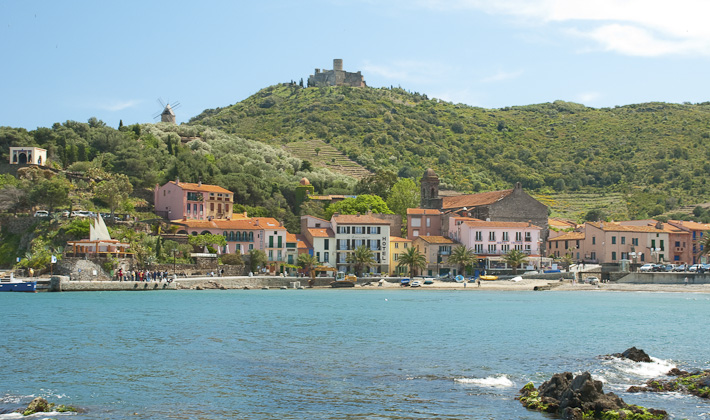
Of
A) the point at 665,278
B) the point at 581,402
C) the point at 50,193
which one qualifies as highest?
the point at 50,193

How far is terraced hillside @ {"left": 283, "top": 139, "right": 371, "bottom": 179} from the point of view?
11477cm

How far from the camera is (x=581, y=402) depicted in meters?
16.6

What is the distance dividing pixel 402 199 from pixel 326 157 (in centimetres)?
3095

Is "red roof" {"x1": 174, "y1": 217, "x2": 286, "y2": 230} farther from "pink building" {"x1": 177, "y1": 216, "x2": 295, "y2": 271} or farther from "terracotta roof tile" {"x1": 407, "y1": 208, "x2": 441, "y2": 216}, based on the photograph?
"terracotta roof tile" {"x1": 407, "y1": 208, "x2": 441, "y2": 216}

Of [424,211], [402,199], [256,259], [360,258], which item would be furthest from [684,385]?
[402,199]

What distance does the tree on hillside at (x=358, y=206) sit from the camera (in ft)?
272

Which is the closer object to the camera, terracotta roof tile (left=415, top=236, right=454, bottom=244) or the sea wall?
the sea wall

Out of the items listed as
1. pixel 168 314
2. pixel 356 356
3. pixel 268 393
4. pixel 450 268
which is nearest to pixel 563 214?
pixel 450 268

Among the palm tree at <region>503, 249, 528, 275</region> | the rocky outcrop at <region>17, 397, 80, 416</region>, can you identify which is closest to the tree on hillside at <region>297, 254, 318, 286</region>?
the palm tree at <region>503, 249, 528, 275</region>

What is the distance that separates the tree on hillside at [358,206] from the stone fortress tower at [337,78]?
98.8 m

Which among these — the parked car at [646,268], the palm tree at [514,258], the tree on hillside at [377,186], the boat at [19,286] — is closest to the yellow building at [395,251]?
the palm tree at [514,258]

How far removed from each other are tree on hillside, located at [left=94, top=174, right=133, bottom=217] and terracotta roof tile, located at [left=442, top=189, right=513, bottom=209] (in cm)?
3718

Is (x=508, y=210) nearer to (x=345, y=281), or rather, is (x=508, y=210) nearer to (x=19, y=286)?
(x=345, y=281)

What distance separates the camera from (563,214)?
107 m
